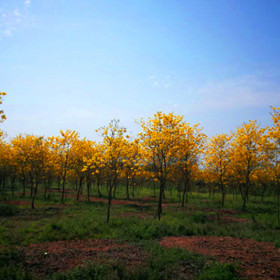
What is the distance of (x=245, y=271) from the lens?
272 inches

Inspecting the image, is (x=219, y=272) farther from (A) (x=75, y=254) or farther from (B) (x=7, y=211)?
(B) (x=7, y=211)

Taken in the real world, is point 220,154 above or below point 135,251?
above

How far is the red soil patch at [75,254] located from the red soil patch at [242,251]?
2181mm

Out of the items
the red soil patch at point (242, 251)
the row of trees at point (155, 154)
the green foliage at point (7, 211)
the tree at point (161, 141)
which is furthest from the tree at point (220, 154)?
the green foliage at point (7, 211)

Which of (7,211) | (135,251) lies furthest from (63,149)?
(135,251)

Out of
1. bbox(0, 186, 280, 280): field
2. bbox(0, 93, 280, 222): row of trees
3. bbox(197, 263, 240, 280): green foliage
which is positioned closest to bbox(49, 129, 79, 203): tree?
bbox(0, 93, 280, 222): row of trees

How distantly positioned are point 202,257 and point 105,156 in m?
8.43

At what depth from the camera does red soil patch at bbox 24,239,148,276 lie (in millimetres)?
7438

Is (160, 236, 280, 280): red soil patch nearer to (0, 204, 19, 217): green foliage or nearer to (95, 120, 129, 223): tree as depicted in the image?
(95, 120, 129, 223): tree

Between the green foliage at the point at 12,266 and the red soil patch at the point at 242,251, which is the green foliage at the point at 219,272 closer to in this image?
the red soil patch at the point at 242,251

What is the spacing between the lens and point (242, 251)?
28.9ft

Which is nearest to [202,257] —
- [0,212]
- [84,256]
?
[84,256]

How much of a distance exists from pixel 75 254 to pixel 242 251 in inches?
273

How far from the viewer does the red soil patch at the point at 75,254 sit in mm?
7438
